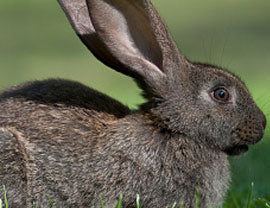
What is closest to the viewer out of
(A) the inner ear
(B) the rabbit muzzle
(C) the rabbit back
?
(C) the rabbit back

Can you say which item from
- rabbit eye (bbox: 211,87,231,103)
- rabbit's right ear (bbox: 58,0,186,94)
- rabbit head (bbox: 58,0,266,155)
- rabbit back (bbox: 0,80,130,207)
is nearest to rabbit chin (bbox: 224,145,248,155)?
rabbit head (bbox: 58,0,266,155)

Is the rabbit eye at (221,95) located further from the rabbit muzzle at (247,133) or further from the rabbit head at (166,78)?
the rabbit muzzle at (247,133)

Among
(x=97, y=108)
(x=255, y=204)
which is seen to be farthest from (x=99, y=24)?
(x=255, y=204)

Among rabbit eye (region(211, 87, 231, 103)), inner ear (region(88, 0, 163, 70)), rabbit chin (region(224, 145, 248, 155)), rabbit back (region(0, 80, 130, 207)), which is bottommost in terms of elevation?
rabbit back (region(0, 80, 130, 207))

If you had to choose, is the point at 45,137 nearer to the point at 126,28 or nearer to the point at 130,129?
the point at 130,129

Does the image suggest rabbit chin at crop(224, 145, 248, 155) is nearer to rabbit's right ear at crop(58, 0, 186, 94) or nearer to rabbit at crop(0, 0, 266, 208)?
rabbit at crop(0, 0, 266, 208)

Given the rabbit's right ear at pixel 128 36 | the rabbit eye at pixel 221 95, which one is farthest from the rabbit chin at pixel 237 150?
the rabbit's right ear at pixel 128 36

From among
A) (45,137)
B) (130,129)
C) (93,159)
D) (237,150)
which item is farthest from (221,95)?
(45,137)
